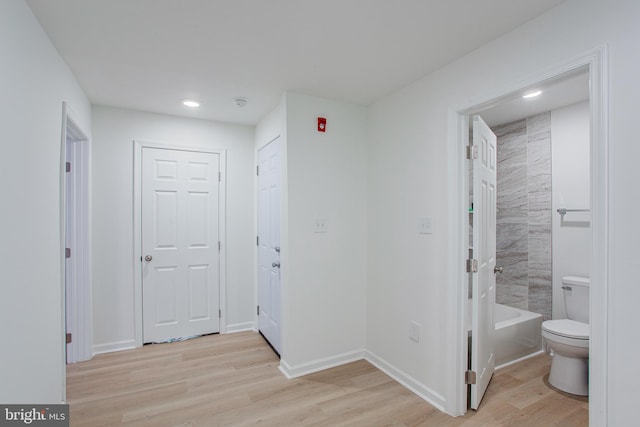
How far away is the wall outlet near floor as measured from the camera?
237cm

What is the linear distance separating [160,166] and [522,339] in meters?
4.06

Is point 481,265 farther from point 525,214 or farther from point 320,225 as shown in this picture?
point 525,214

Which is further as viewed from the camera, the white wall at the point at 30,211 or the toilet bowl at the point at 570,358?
the toilet bowl at the point at 570,358

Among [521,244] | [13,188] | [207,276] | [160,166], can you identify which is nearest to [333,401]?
[207,276]

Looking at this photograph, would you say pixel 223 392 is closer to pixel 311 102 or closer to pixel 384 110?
pixel 311 102

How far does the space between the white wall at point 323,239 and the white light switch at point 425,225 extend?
73 centimetres

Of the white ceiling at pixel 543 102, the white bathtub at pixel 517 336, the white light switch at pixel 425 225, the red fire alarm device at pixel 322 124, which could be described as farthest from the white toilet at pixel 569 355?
the red fire alarm device at pixel 322 124

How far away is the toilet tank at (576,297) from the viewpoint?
2.74 m

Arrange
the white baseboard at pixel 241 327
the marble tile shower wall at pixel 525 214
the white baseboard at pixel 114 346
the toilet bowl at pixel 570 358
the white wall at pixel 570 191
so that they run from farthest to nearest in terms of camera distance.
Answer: the white baseboard at pixel 241 327
the marble tile shower wall at pixel 525 214
the white baseboard at pixel 114 346
the white wall at pixel 570 191
the toilet bowl at pixel 570 358

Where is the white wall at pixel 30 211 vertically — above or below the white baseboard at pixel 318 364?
above

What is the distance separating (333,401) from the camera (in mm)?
2248

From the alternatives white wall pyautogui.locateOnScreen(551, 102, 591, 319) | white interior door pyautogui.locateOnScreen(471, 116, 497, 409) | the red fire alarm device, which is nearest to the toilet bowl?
white interior door pyautogui.locateOnScreen(471, 116, 497, 409)

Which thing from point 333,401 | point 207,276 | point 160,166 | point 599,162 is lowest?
point 333,401

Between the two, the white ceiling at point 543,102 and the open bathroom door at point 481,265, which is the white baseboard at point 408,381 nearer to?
the open bathroom door at point 481,265
